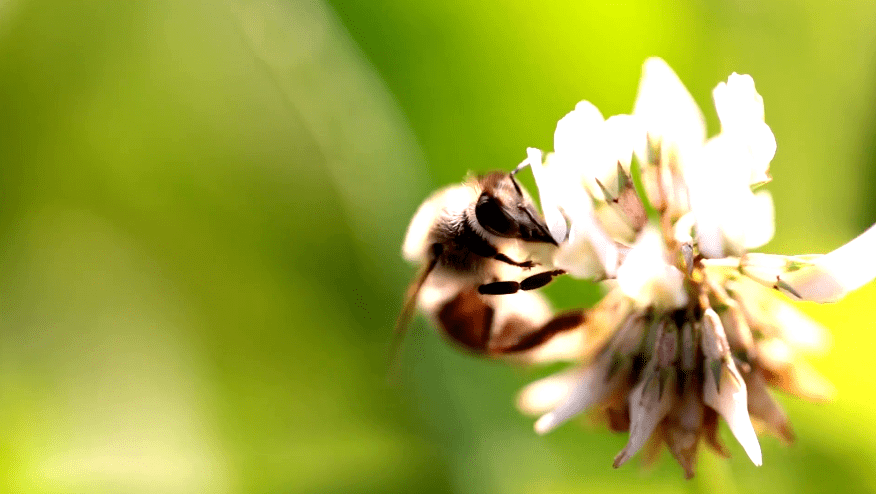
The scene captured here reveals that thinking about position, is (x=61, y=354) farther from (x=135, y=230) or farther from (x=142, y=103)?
(x=142, y=103)

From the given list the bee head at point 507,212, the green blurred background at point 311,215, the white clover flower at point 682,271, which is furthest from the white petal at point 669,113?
the green blurred background at point 311,215

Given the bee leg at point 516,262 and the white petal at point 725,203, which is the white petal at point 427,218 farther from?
the white petal at point 725,203

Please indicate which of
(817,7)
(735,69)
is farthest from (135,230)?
(817,7)

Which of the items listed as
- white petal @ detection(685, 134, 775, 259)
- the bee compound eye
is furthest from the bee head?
white petal @ detection(685, 134, 775, 259)

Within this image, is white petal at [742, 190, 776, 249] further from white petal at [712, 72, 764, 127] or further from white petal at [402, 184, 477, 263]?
white petal at [402, 184, 477, 263]

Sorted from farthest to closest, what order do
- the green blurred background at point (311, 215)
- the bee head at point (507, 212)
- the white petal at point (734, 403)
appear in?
the green blurred background at point (311, 215) < the bee head at point (507, 212) < the white petal at point (734, 403)
